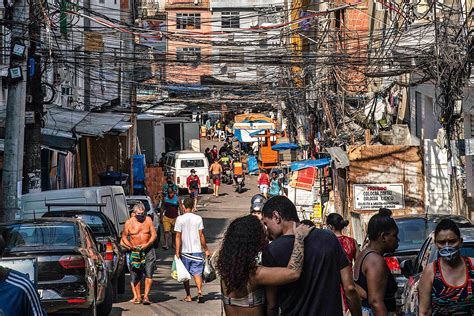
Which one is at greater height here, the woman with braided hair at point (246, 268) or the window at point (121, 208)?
the woman with braided hair at point (246, 268)

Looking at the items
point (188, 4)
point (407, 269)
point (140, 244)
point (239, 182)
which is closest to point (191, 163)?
point (239, 182)

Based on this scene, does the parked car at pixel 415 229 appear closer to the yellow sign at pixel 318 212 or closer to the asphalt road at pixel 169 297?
the asphalt road at pixel 169 297

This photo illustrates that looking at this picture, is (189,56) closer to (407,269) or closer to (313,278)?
(407,269)

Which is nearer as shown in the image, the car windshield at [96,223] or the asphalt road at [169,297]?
the asphalt road at [169,297]

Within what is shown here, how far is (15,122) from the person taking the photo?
17203mm

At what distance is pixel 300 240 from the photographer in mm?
6559

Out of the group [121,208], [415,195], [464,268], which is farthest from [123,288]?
[464,268]

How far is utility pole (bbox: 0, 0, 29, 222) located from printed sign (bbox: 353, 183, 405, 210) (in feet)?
28.3

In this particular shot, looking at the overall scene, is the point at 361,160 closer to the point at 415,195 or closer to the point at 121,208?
the point at 415,195

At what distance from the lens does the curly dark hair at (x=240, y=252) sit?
6.66 meters

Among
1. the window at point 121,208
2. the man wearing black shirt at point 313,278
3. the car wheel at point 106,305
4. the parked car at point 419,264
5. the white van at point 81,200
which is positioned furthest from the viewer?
the window at point 121,208

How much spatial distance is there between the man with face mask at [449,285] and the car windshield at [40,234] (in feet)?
22.9

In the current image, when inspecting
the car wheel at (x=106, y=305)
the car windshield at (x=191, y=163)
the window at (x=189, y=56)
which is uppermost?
the window at (x=189, y=56)

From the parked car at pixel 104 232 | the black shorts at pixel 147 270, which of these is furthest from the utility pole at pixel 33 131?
the black shorts at pixel 147 270
